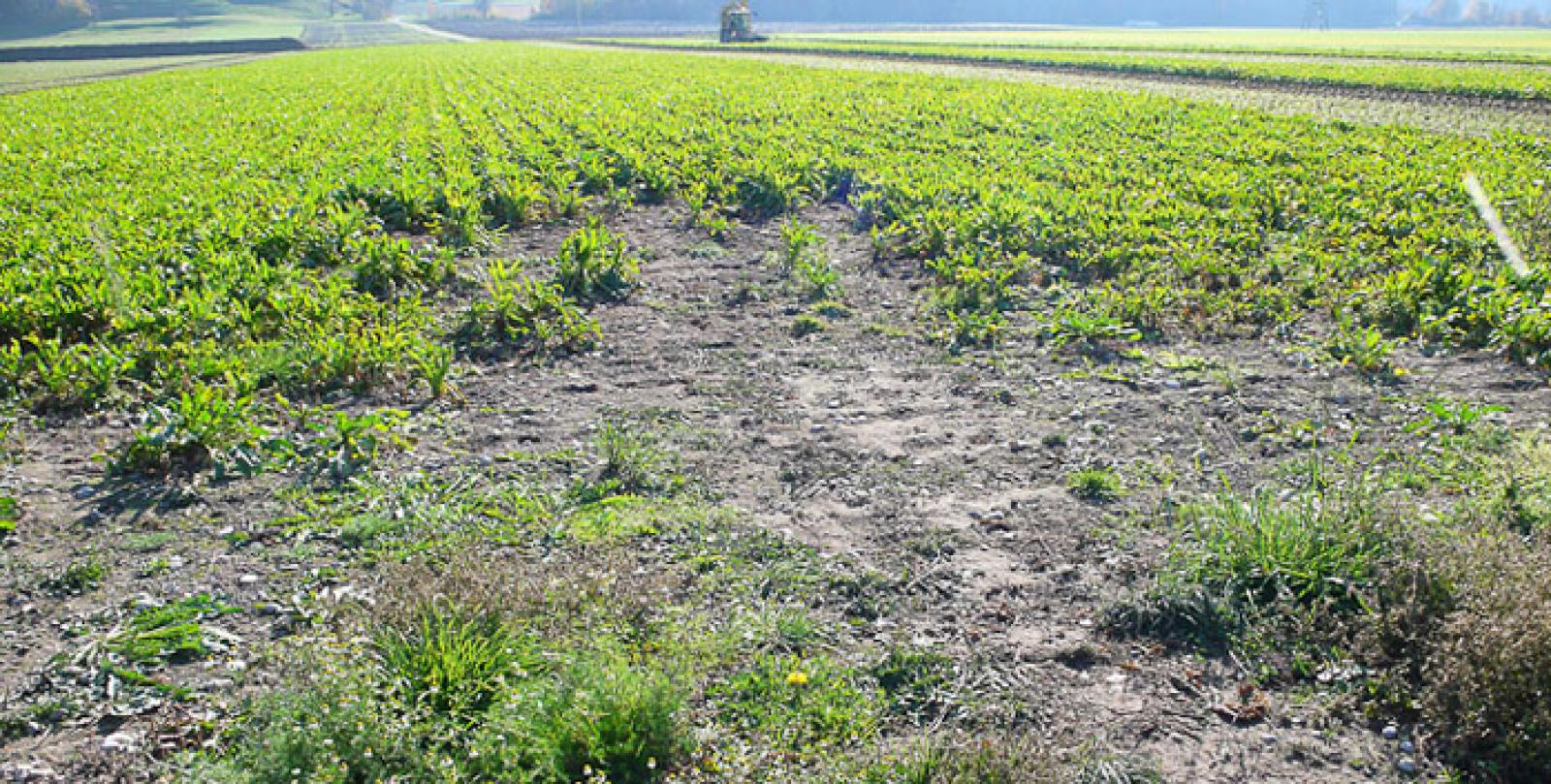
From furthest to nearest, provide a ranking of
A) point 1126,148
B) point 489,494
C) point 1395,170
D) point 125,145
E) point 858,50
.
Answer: point 858,50 → point 125,145 → point 1126,148 → point 1395,170 → point 489,494

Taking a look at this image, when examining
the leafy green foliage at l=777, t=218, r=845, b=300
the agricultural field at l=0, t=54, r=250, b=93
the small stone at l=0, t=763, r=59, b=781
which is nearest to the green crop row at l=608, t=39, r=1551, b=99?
the leafy green foliage at l=777, t=218, r=845, b=300

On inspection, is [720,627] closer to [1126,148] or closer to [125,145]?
[1126,148]

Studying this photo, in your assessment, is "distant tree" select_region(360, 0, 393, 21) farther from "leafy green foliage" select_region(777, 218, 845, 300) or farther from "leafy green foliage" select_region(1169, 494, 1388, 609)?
"leafy green foliage" select_region(1169, 494, 1388, 609)

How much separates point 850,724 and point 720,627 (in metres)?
0.94

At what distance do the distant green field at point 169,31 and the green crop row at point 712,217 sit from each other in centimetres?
9782

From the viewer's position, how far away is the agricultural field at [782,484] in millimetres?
4168

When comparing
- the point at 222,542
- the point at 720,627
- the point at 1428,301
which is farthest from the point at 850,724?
the point at 1428,301

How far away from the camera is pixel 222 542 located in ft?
19.0

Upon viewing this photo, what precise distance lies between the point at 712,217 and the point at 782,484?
8.12 meters

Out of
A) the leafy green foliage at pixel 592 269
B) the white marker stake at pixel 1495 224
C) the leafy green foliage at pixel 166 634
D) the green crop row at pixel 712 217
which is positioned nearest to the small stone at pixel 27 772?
the leafy green foliage at pixel 166 634

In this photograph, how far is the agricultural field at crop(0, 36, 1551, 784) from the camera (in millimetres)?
4168

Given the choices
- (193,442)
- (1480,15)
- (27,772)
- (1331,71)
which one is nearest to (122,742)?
(27,772)

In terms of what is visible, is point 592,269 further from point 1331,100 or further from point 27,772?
point 1331,100

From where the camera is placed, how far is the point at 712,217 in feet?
46.7
